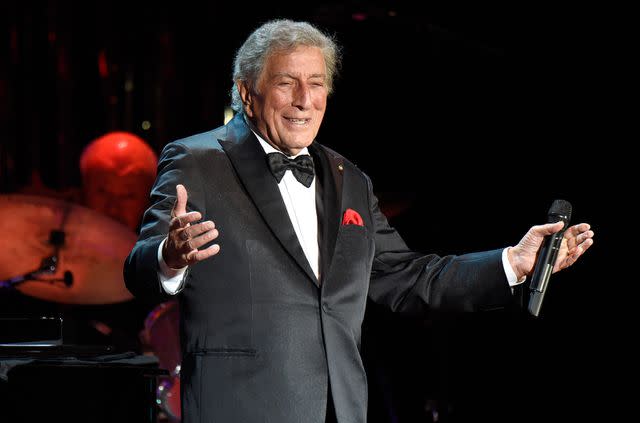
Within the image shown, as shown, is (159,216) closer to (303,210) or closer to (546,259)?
(303,210)

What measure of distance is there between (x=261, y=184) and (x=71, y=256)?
1893mm

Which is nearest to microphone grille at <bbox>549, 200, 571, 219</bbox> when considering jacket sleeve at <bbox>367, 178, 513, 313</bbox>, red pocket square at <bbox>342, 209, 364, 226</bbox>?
jacket sleeve at <bbox>367, 178, 513, 313</bbox>

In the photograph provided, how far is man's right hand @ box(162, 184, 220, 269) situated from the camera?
1565 millimetres

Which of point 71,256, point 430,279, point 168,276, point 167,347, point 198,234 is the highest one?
point 198,234

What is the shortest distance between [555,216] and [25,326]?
129 centimetres

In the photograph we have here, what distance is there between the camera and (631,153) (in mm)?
3555

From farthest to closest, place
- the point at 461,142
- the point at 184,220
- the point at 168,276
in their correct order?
the point at 461,142 < the point at 168,276 < the point at 184,220

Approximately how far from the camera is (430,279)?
7.14 feet

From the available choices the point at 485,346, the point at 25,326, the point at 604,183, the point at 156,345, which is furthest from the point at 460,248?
the point at 25,326

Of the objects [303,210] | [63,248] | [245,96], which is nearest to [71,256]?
[63,248]

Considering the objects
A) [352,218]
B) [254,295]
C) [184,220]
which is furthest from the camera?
[352,218]

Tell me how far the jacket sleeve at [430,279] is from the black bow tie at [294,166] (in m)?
0.22

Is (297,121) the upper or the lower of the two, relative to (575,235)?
upper

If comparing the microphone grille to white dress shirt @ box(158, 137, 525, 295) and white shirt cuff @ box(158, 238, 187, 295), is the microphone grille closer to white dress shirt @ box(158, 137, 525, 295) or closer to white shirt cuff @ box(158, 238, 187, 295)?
white dress shirt @ box(158, 137, 525, 295)
